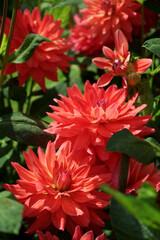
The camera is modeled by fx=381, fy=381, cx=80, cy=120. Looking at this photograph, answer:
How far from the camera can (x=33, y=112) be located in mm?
1061

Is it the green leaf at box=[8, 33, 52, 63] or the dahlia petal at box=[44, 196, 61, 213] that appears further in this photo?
the green leaf at box=[8, 33, 52, 63]

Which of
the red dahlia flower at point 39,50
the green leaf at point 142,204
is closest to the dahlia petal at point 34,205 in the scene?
the green leaf at point 142,204

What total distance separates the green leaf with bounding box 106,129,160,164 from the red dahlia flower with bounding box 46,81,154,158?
0.13 feet

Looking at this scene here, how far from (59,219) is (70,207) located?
3cm

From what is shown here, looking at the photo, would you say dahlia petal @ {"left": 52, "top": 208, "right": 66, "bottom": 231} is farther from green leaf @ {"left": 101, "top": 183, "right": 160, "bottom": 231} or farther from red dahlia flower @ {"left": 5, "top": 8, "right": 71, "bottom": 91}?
red dahlia flower @ {"left": 5, "top": 8, "right": 71, "bottom": 91}

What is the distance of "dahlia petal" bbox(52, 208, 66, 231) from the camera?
0.61m

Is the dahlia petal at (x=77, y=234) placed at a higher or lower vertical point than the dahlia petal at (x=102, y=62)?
lower

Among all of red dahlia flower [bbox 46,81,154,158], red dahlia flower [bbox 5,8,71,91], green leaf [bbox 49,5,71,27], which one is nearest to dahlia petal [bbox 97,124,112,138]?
red dahlia flower [bbox 46,81,154,158]

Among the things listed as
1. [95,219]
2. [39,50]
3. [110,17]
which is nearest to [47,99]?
[39,50]

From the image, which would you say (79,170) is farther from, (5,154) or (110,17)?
(110,17)

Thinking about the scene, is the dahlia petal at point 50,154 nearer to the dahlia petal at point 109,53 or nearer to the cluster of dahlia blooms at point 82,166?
the cluster of dahlia blooms at point 82,166

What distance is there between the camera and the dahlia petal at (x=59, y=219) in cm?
61

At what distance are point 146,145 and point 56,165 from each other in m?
0.15

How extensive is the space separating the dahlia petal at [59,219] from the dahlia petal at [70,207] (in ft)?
0.03
